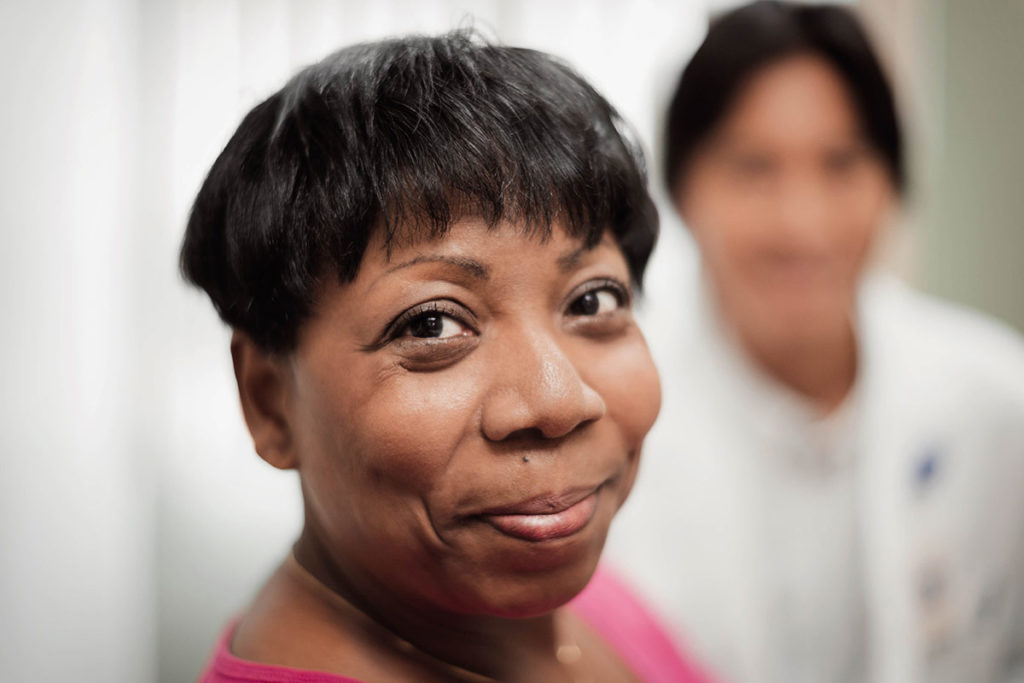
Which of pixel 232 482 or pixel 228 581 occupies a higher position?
pixel 232 482

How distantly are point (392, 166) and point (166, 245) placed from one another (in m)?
1.10

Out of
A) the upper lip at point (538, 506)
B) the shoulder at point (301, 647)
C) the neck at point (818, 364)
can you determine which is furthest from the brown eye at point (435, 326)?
the neck at point (818, 364)

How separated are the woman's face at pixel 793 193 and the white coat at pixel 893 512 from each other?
0.52ft

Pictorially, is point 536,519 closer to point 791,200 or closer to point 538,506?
point 538,506

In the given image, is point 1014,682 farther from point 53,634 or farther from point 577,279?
point 53,634

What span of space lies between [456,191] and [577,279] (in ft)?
0.35

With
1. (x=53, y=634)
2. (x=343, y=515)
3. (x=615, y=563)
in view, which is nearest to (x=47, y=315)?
(x=53, y=634)

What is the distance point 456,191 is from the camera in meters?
0.58

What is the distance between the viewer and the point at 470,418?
572 mm

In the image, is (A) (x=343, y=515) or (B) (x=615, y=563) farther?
(B) (x=615, y=563)

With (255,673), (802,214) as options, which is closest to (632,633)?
(255,673)

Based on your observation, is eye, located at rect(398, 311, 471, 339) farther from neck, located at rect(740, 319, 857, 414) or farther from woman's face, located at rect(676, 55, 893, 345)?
neck, located at rect(740, 319, 857, 414)

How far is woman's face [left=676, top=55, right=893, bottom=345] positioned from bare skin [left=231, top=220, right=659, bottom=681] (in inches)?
29.9

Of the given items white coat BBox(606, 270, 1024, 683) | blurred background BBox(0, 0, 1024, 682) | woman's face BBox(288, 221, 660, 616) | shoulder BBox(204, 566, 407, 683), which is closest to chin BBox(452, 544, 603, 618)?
woman's face BBox(288, 221, 660, 616)
